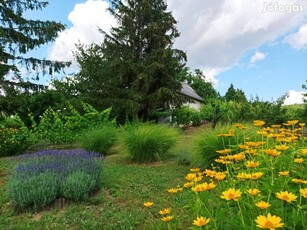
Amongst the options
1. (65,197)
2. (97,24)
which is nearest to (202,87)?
(97,24)

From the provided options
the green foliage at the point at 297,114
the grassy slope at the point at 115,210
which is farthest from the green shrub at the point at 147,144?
the green foliage at the point at 297,114

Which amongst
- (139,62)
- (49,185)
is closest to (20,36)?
(139,62)

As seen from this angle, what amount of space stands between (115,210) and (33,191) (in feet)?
3.74

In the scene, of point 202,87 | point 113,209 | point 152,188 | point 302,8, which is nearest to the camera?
point 113,209

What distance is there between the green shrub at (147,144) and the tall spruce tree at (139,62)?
30.5 ft

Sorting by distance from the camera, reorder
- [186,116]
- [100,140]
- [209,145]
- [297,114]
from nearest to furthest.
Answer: [209,145], [100,140], [297,114], [186,116]

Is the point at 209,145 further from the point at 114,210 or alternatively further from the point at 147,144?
the point at 114,210

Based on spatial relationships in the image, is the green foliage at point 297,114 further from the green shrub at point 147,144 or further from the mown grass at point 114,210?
the mown grass at point 114,210

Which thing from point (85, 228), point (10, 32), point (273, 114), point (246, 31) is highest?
point (10, 32)

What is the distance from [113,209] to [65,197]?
2.61ft

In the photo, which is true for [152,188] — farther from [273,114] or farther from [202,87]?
[202,87]

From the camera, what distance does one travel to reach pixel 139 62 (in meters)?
17.9

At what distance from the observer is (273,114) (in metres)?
11.2

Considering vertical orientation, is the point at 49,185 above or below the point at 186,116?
below
